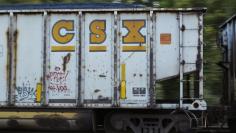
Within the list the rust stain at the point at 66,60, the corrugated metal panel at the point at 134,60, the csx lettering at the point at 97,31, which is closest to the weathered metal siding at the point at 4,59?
the rust stain at the point at 66,60

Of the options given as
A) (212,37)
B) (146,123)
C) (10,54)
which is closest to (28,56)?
(10,54)

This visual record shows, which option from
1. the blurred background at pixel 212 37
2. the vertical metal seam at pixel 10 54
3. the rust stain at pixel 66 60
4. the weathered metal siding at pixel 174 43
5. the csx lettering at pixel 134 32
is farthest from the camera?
the blurred background at pixel 212 37

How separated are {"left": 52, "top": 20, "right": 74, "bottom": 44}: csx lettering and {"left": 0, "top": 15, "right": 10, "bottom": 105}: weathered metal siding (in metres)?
1.02

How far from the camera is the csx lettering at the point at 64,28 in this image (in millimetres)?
8836

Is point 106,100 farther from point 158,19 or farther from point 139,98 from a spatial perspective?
point 158,19

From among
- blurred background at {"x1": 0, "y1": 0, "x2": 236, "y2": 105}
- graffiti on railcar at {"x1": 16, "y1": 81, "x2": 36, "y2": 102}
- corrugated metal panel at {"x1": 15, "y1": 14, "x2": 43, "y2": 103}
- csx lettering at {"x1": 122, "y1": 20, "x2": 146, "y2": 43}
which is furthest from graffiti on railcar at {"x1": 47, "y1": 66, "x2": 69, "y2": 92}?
blurred background at {"x1": 0, "y1": 0, "x2": 236, "y2": 105}

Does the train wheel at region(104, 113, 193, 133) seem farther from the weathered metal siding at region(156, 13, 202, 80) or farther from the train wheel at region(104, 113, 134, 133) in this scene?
the weathered metal siding at region(156, 13, 202, 80)

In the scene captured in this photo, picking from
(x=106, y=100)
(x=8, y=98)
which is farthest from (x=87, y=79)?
(x=8, y=98)

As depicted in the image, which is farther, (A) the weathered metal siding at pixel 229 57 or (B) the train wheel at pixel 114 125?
(A) the weathered metal siding at pixel 229 57

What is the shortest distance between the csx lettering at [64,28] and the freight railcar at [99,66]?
20 mm

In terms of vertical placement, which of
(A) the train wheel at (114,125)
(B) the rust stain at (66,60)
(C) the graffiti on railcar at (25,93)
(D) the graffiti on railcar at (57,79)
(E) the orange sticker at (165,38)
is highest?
(E) the orange sticker at (165,38)

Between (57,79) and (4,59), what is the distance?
1205mm

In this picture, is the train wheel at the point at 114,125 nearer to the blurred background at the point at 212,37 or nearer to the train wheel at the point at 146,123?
the train wheel at the point at 146,123

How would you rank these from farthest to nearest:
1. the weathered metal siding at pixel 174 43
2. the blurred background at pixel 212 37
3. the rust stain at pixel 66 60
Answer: the blurred background at pixel 212 37 < the rust stain at pixel 66 60 < the weathered metal siding at pixel 174 43
